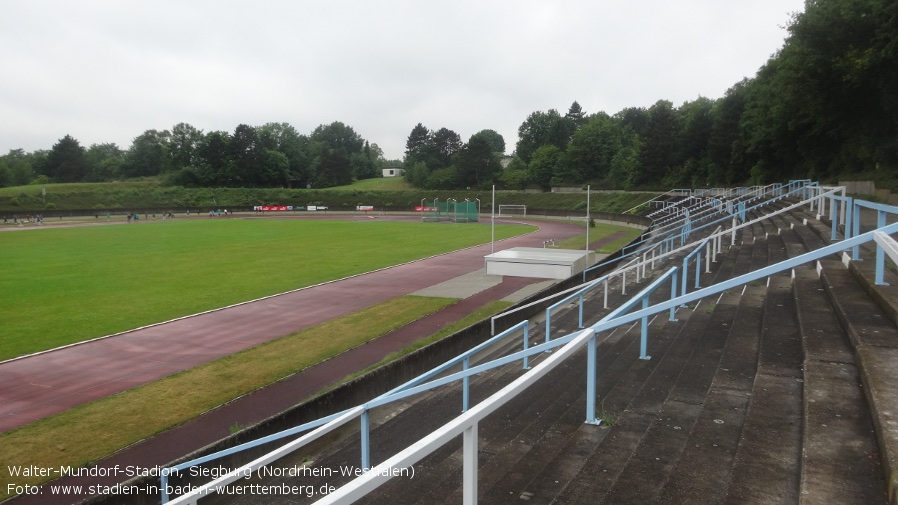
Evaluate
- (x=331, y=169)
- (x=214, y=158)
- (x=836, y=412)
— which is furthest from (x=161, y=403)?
(x=331, y=169)

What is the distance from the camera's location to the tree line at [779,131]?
27.5 meters

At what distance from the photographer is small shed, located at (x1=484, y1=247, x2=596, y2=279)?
73.2 feet

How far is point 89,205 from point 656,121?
81.1m

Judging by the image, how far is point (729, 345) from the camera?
7426 millimetres

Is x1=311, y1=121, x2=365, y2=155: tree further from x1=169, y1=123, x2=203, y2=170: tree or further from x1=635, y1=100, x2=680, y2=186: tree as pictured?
x1=635, y1=100, x2=680, y2=186: tree

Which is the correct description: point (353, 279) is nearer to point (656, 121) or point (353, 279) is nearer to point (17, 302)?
point (17, 302)

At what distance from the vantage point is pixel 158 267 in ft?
92.8

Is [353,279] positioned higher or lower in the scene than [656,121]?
lower

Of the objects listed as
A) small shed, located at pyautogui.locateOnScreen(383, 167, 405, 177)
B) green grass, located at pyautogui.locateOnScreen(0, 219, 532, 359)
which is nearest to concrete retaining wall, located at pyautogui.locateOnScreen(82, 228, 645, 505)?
green grass, located at pyautogui.locateOnScreen(0, 219, 532, 359)

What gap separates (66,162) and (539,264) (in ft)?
435

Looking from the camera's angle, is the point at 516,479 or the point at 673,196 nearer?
the point at 516,479

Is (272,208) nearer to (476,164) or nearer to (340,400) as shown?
(476,164)

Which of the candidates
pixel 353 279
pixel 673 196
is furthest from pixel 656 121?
pixel 353 279

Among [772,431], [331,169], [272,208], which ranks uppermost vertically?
[331,169]
